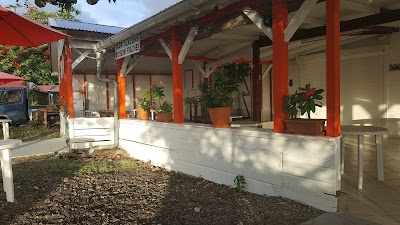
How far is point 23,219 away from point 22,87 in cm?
1335

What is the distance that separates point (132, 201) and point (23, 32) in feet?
8.34

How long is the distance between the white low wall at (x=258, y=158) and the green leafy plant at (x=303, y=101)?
299 millimetres

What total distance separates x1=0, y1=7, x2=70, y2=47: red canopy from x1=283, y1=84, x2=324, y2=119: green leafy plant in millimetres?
2831

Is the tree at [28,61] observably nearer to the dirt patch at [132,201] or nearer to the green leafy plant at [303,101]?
the dirt patch at [132,201]

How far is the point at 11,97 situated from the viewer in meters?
14.5

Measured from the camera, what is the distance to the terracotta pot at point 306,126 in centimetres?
326

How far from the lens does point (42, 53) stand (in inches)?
722

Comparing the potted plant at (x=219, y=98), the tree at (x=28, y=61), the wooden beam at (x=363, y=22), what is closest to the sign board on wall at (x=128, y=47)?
the potted plant at (x=219, y=98)

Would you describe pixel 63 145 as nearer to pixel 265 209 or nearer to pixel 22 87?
pixel 265 209

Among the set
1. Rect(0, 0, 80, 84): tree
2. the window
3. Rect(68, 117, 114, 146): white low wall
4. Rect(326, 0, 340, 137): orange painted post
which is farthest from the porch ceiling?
Result: Rect(0, 0, 80, 84): tree

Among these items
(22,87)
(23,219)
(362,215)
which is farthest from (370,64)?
(22,87)

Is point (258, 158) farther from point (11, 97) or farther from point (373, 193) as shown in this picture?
point (11, 97)

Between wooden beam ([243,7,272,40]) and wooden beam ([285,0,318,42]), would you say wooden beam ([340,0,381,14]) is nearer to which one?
wooden beam ([285,0,318,42])

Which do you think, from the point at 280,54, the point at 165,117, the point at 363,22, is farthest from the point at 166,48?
the point at 363,22
